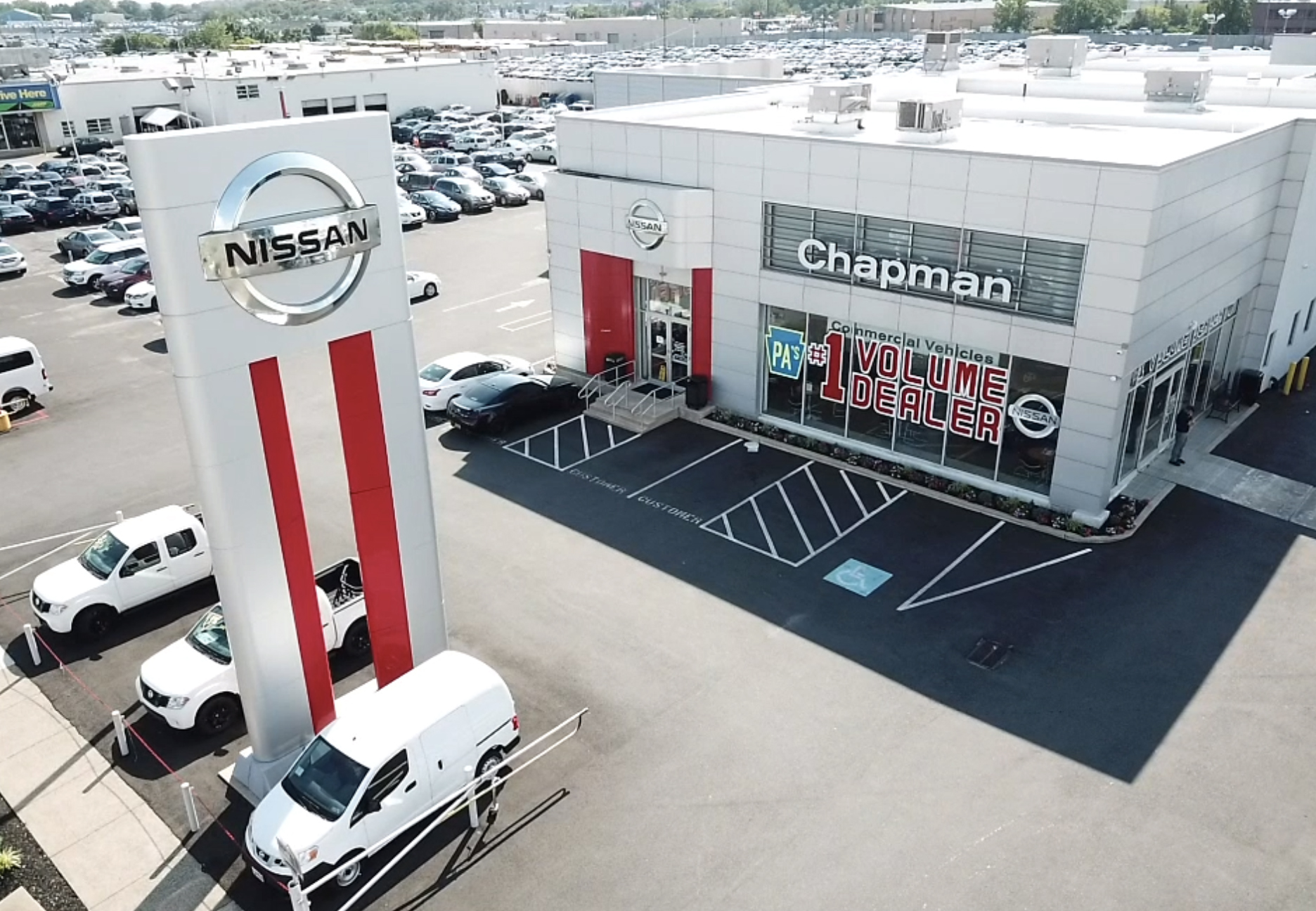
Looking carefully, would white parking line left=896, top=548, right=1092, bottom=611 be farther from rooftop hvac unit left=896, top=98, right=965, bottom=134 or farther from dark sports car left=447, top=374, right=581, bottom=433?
dark sports car left=447, top=374, right=581, bottom=433

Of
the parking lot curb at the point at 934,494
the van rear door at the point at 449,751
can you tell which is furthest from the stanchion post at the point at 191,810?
the parking lot curb at the point at 934,494

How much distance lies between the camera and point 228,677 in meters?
15.9

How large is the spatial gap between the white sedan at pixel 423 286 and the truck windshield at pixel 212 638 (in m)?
22.2

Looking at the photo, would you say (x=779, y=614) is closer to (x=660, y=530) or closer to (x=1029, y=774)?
(x=660, y=530)

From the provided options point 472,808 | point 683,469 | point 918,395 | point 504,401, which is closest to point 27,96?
point 504,401

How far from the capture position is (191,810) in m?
13.9

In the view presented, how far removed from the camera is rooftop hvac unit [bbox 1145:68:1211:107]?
30.0 meters

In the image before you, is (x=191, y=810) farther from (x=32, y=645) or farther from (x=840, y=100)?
(x=840, y=100)

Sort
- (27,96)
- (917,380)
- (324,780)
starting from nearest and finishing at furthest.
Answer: (324,780)
(917,380)
(27,96)

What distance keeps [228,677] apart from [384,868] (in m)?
4.78

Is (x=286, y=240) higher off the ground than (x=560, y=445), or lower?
higher

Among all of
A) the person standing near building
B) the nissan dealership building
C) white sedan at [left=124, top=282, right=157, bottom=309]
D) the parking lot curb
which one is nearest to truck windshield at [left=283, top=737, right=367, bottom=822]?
the parking lot curb

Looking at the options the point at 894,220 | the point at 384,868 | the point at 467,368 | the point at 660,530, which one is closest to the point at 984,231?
the point at 894,220

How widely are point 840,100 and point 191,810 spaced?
22.0m
